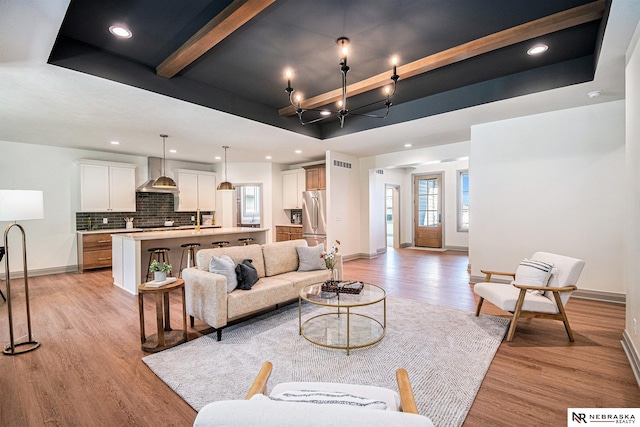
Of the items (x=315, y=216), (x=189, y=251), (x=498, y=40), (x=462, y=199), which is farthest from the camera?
(x=462, y=199)

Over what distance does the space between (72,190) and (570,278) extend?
340 inches

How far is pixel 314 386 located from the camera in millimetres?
1329

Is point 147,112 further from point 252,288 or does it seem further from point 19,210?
point 252,288

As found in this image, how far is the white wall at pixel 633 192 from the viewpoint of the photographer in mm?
2350

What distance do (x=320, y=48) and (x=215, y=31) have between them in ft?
3.45

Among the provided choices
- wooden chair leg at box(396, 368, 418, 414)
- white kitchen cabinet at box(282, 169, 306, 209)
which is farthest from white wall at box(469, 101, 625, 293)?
white kitchen cabinet at box(282, 169, 306, 209)

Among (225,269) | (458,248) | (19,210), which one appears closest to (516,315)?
(225,269)

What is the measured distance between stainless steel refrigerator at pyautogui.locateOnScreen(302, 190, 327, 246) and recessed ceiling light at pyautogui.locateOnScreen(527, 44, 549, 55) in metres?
4.86

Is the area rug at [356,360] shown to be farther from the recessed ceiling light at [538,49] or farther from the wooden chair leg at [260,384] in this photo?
the recessed ceiling light at [538,49]

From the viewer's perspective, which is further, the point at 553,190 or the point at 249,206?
the point at 249,206

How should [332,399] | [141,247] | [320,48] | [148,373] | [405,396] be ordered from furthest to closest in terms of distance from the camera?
1. [141,247]
2. [320,48]
3. [148,373]
4. [405,396]
5. [332,399]

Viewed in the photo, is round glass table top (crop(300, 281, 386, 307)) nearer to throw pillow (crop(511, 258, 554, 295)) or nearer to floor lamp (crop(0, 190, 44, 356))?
throw pillow (crop(511, 258, 554, 295))

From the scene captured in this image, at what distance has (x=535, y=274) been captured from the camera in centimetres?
309

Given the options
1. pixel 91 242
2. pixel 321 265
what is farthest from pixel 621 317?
pixel 91 242
